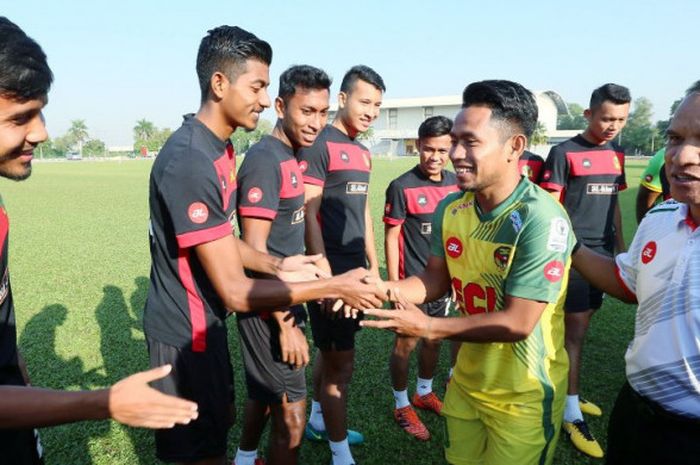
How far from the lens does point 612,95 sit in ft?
14.6

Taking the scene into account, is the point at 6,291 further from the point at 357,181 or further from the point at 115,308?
the point at 115,308

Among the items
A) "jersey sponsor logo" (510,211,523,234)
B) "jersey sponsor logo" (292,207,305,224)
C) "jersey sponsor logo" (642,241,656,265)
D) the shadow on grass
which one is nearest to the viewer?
"jersey sponsor logo" (642,241,656,265)

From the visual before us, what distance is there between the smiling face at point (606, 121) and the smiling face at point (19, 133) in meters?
4.55

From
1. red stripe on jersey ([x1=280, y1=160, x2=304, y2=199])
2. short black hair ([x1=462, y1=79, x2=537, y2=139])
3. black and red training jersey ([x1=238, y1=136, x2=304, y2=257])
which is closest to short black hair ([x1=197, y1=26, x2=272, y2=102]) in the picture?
black and red training jersey ([x1=238, y1=136, x2=304, y2=257])

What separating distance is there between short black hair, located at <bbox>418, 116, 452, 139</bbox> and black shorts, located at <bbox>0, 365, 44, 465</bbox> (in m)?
3.55

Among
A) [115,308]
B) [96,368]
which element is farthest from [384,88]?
[115,308]

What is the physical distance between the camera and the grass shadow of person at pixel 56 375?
147 inches

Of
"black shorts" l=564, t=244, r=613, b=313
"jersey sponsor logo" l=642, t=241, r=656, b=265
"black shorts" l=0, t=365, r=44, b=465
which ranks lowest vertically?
"black shorts" l=564, t=244, r=613, b=313

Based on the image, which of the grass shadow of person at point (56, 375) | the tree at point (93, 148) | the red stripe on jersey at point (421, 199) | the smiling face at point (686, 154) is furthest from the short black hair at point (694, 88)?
the tree at point (93, 148)

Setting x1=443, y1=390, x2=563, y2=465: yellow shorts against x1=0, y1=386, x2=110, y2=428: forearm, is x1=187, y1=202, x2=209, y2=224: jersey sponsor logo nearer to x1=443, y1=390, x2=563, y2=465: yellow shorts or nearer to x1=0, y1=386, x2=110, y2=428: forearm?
x1=0, y1=386, x2=110, y2=428: forearm

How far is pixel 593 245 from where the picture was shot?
4539 mm

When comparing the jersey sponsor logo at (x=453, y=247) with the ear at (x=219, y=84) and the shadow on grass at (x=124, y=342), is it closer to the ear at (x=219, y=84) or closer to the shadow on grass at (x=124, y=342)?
the ear at (x=219, y=84)

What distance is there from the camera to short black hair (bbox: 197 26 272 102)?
8.45 ft

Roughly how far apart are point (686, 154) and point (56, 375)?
5745 mm
